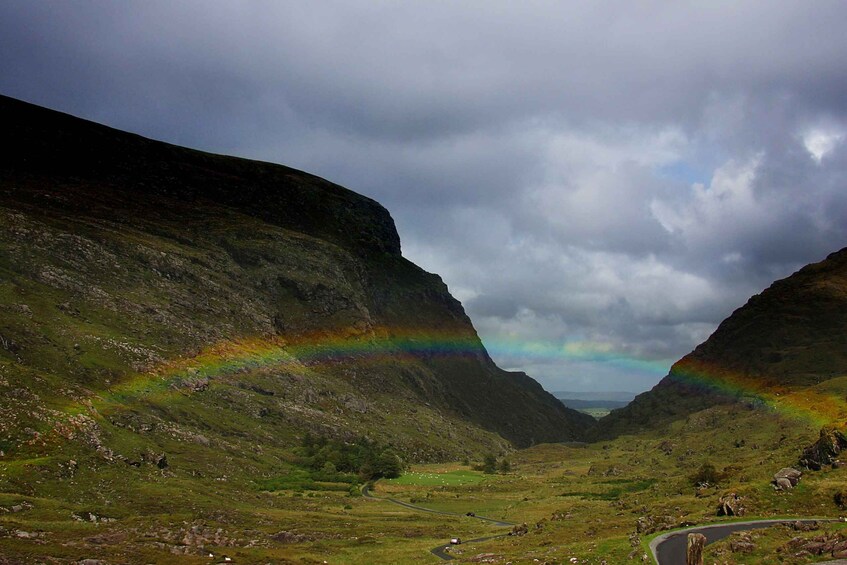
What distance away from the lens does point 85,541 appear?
67188mm

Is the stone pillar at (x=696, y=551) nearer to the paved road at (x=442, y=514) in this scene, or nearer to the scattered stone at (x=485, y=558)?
the scattered stone at (x=485, y=558)

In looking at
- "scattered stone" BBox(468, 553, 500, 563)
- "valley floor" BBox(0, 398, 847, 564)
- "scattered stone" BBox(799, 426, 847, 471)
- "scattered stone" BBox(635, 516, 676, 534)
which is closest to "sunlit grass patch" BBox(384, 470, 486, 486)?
"valley floor" BBox(0, 398, 847, 564)

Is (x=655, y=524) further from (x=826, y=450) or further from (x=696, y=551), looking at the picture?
(x=696, y=551)

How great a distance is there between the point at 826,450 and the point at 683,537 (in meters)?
29.4

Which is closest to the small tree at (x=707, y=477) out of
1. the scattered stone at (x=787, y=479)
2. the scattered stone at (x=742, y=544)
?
the scattered stone at (x=787, y=479)

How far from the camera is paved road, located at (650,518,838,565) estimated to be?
51.2m

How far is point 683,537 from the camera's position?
59.2 metres

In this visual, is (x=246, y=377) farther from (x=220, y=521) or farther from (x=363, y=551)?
(x=363, y=551)

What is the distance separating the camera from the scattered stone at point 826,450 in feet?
247

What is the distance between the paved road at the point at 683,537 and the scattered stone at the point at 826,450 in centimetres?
1953

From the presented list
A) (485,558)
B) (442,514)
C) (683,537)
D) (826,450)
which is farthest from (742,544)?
(442,514)

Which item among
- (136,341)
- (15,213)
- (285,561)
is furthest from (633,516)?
(15,213)

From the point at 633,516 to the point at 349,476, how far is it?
86.9 meters

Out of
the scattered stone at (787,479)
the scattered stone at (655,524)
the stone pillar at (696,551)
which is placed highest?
the stone pillar at (696,551)
